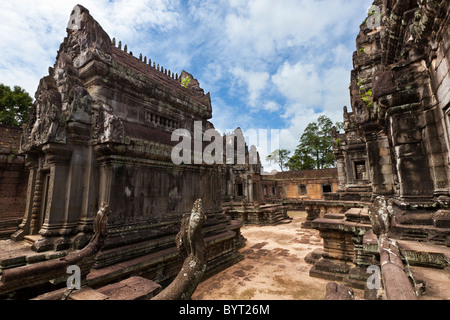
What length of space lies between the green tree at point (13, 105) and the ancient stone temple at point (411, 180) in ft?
75.6

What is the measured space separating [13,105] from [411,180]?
25.5 m

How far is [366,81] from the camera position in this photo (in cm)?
1220

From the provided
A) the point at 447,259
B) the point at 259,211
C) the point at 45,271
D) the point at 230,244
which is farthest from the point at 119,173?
the point at 259,211

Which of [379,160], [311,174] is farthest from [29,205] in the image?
[311,174]

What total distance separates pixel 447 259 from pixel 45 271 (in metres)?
5.71

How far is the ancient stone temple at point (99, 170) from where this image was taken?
466cm

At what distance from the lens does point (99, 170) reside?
17.2 feet

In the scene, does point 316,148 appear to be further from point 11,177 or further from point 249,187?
point 11,177

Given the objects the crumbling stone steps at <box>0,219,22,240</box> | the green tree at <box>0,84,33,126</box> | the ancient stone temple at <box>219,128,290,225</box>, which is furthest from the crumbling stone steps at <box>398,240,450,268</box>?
the green tree at <box>0,84,33,126</box>

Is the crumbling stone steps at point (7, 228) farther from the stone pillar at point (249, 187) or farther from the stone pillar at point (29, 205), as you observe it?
the stone pillar at point (249, 187)

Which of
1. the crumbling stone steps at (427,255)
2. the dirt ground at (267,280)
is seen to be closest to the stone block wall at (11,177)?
the dirt ground at (267,280)
